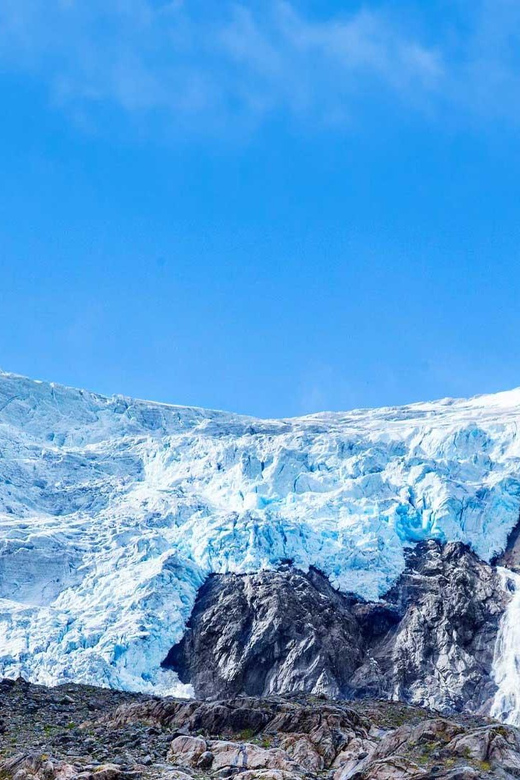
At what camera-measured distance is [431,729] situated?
30.7 m

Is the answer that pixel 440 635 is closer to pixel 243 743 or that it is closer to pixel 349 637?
pixel 349 637

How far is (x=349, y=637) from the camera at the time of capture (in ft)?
223

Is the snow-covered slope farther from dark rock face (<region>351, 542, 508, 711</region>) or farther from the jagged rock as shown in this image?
the jagged rock

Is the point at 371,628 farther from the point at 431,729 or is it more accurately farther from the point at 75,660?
the point at 431,729

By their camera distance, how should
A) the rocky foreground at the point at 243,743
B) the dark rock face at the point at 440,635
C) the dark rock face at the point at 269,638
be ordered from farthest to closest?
the dark rock face at the point at 269,638 → the dark rock face at the point at 440,635 → the rocky foreground at the point at 243,743

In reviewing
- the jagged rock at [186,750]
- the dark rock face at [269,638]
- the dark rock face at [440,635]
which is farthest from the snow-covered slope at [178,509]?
the jagged rock at [186,750]

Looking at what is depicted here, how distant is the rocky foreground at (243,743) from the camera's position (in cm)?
2767

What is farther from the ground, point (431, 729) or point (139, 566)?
point (139, 566)

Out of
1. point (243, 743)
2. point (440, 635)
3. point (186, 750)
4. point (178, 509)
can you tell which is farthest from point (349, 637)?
point (186, 750)

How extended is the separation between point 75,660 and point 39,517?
20.2 meters

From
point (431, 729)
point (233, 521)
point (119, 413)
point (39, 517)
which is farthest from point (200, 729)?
point (119, 413)

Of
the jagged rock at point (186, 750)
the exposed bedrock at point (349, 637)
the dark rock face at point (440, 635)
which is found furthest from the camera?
the exposed bedrock at point (349, 637)

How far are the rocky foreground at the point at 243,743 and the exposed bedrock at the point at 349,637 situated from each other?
799 inches

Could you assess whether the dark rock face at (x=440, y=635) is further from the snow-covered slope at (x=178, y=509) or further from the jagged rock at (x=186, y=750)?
the jagged rock at (x=186, y=750)
